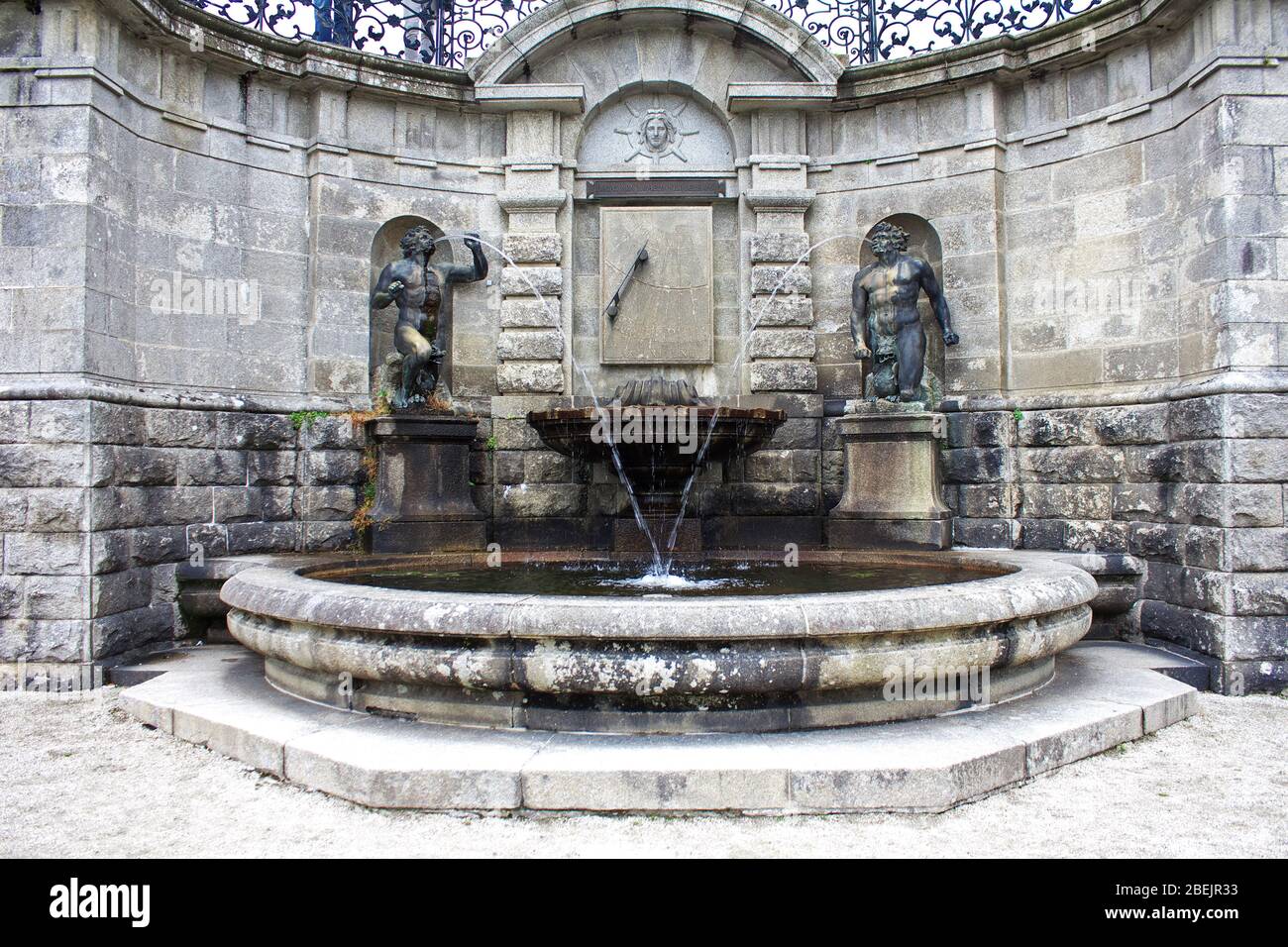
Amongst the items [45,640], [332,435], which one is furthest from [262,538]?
[45,640]

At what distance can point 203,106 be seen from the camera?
801cm

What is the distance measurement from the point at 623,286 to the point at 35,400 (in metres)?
5.21

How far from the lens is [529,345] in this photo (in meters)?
9.00

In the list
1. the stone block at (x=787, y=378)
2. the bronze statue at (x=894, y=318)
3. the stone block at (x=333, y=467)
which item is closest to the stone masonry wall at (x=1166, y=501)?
the bronze statue at (x=894, y=318)

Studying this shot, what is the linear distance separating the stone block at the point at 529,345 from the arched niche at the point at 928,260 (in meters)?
3.28

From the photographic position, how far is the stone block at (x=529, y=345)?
9000 mm

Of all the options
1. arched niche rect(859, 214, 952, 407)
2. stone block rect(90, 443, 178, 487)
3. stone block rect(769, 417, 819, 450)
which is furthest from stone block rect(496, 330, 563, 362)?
arched niche rect(859, 214, 952, 407)

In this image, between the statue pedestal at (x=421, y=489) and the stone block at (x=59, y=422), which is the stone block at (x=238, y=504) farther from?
the stone block at (x=59, y=422)

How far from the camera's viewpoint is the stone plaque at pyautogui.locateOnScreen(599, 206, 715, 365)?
9227 mm

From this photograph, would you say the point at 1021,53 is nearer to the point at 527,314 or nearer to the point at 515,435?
the point at 527,314

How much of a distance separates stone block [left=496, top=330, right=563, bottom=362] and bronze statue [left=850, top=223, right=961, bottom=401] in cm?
299

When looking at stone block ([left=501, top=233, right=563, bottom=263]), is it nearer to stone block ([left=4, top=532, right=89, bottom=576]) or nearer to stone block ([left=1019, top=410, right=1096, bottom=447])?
stone block ([left=4, top=532, right=89, bottom=576])

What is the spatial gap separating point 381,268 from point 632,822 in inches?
283
